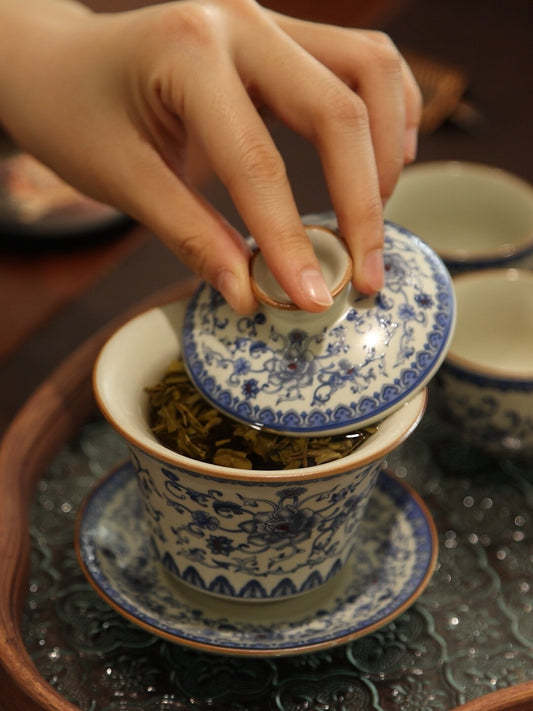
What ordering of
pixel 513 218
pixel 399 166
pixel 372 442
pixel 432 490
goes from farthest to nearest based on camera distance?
pixel 513 218 < pixel 432 490 < pixel 399 166 < pixel 372 442

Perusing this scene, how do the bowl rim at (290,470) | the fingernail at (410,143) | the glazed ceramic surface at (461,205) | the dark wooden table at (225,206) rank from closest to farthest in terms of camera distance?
the bowl rim at (290,470), the fingernail at (410,143), the dark wooden table at (225,206), the glazed ceramic surface at (461,205)

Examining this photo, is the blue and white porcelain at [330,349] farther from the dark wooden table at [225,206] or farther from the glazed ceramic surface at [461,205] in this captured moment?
the glazed ceramic surface at [461,205]

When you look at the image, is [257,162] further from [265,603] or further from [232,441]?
[265,603]

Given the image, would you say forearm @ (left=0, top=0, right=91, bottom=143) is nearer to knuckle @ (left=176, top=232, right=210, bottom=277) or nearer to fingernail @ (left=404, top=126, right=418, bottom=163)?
knuckle @ (left=176, top=232, right=210, bottom=277)

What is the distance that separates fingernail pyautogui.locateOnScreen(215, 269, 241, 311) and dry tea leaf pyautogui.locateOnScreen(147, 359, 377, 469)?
94mm

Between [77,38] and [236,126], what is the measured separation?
0.92 feet

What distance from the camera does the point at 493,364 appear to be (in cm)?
121

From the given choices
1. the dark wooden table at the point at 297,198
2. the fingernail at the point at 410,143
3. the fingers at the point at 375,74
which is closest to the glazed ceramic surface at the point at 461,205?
the dark wooden table at the point at 297,198

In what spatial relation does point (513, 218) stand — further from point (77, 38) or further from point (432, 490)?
point (77, 38)

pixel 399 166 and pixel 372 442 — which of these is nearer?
pixel 372 442

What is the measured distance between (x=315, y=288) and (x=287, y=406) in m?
0.10

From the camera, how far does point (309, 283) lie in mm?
727

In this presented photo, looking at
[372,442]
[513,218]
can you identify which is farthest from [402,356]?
[513,218]

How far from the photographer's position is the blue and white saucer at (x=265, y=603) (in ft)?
2.52
